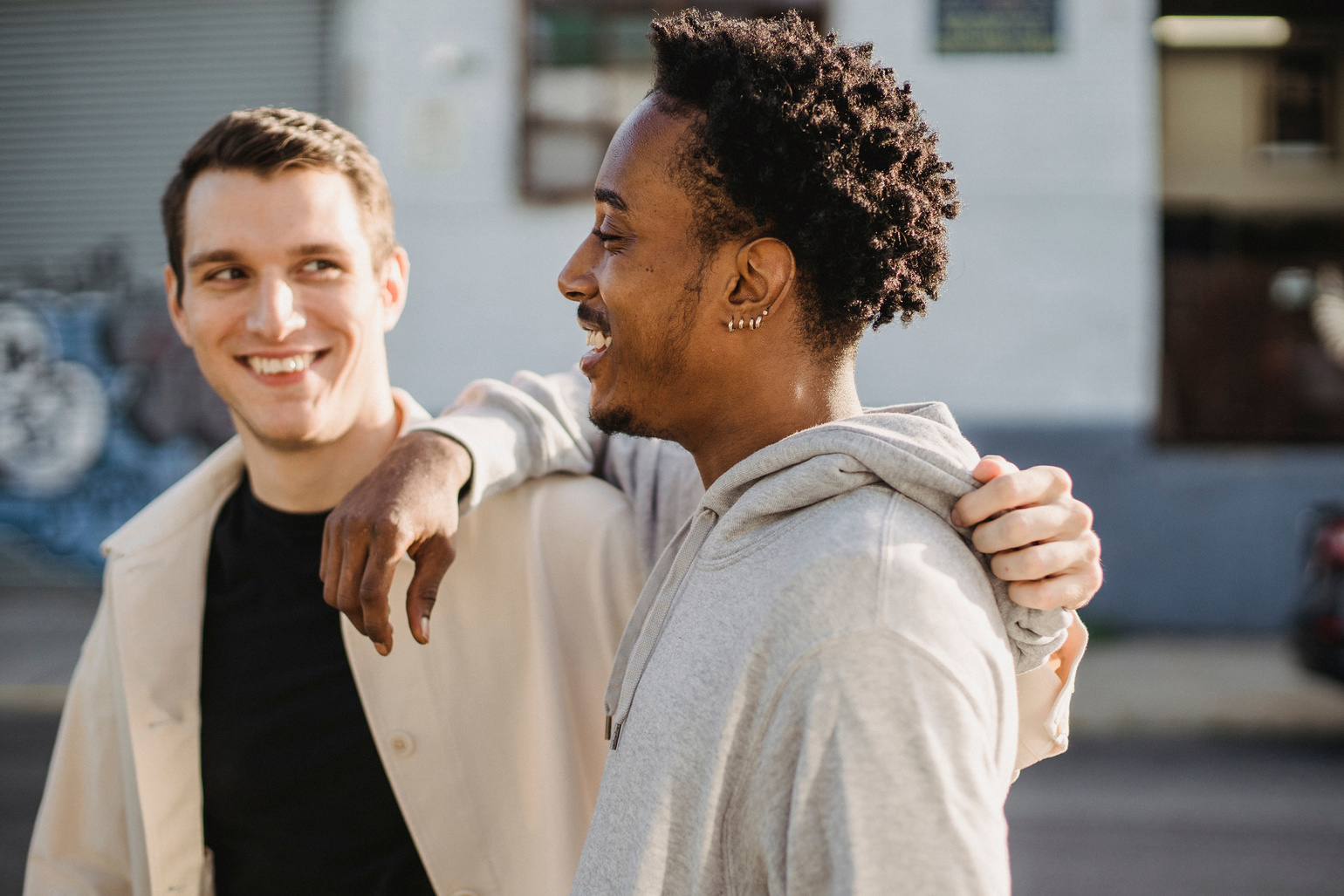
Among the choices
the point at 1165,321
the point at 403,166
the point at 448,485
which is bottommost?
the point at 448,485

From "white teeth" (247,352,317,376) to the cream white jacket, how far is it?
0.40 m

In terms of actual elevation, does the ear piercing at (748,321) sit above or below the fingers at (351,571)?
above

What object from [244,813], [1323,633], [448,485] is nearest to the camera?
[448,485]

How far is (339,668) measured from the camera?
1947 mm

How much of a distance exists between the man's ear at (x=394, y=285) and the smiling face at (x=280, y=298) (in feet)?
0.37

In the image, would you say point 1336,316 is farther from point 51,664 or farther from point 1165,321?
point 51,664

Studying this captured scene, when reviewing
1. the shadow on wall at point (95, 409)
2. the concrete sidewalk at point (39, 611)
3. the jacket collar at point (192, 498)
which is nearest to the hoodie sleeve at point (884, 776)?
the jacket collar at point (192, 498)

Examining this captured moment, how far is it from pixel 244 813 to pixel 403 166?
289 inches

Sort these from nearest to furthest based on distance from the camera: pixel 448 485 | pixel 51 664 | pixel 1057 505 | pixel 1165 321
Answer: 1. pixel 1057 505
2. pixel 448 485
3. pixel 51 664
4. pixel 1165 321

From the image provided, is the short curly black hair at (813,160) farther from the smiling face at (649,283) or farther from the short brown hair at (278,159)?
the short brown hair at (278,159)

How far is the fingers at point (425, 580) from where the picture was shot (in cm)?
153

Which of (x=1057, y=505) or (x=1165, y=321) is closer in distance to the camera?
(x=1057, y=505)

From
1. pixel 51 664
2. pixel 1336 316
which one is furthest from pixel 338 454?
pixel 1336 316

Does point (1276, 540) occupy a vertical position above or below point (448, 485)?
below
